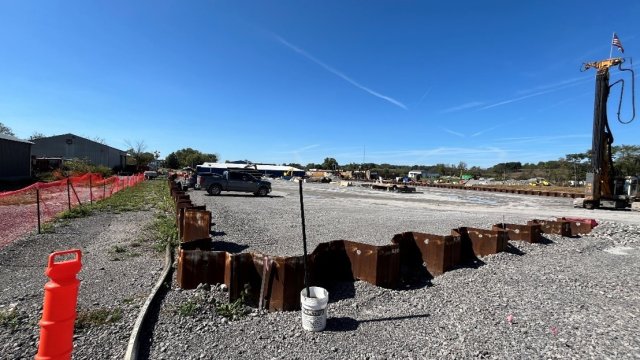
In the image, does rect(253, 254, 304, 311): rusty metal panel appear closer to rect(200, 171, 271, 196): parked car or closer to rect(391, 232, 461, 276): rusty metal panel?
rect(391, 232, 461, 276): rusty metal panel

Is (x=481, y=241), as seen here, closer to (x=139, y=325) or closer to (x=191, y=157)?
(x=139, y=325)

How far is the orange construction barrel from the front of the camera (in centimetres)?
235

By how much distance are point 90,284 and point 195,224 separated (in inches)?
116

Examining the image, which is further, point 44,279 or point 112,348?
→ point 44,279

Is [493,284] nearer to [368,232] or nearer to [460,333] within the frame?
[460,333]

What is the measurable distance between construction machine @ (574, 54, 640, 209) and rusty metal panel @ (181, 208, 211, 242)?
78.0 feet

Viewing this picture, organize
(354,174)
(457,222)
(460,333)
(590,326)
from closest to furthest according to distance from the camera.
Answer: (460,333), (590,326), (457,222), (354,174)

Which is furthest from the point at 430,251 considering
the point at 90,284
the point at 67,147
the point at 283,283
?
the point at 67,147

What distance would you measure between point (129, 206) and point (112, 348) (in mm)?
13944

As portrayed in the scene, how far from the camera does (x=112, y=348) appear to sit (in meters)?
3.58

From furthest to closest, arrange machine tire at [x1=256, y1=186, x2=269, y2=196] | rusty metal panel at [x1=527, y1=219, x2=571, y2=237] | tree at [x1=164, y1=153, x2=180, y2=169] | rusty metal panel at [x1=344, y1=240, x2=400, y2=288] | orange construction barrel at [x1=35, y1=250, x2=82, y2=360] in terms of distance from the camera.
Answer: tree at [x1=164, y1=153, x2=180, y2=169] < machine tire at [x1=256, y1=186, x2=269, y2=196] < rusty metal panel at [x1=527, y1=219, x2=571, y2=237] < rusty metal panel at [x1=344, y1=240, x2=400, y2=288] < orange construction barrel at [x1=35, y1=250, x2=82, y2=360]

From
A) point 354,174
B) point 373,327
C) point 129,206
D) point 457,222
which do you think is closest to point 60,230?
point 129,206

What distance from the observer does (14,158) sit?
30.3 metres

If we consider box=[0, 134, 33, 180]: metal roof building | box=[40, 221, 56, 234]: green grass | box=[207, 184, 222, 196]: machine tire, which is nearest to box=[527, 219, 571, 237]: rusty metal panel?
box=[40, 221, 56, 234]: green grass
